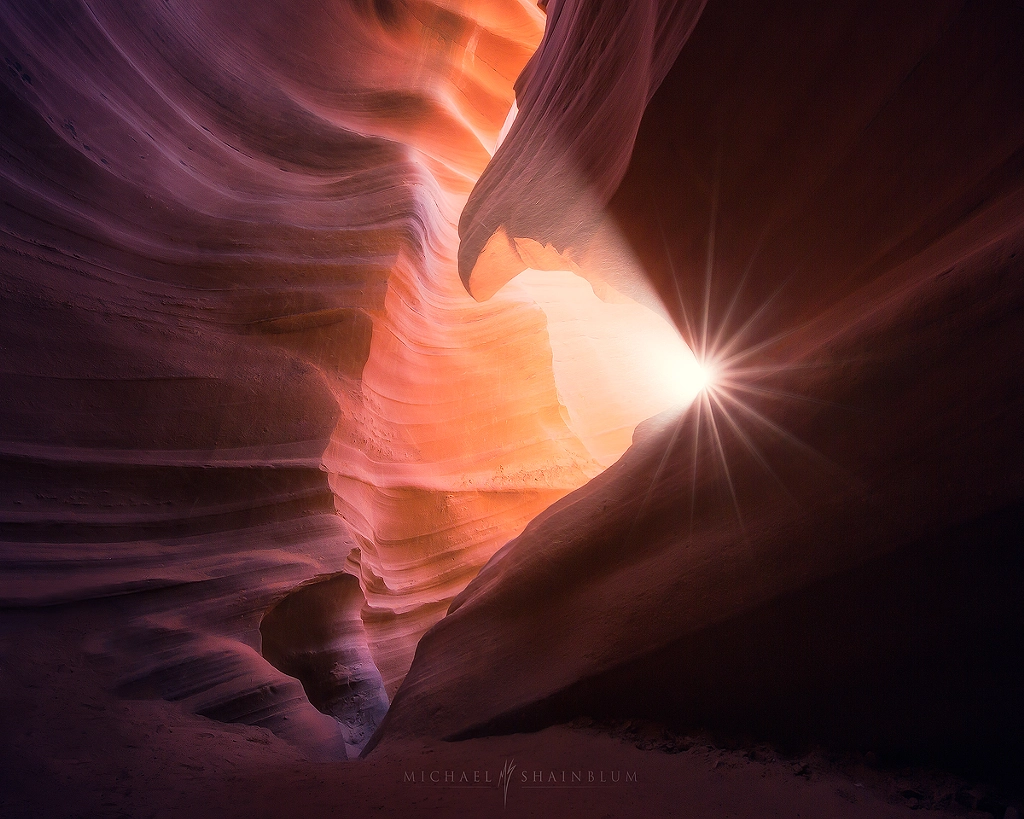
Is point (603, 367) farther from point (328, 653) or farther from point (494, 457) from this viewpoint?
point (328, 653)

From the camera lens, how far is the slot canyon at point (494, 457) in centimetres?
149

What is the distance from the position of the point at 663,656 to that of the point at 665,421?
1201 millimetres

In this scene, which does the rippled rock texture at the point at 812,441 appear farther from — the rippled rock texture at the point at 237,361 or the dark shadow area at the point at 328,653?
the rippled rock texture at the point at 237,361

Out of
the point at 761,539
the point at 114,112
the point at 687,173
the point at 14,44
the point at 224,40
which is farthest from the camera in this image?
the point at 224,40

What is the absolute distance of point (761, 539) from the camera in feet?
5.79

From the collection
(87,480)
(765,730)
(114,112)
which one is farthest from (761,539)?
(114,112)

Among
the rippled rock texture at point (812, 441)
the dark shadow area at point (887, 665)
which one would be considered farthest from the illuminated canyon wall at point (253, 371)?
the dark shadow area at point (887, 665)

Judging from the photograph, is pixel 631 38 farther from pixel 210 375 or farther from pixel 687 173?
pixel 210 375

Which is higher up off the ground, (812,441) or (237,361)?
(237,361)

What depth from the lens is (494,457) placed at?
5.62m

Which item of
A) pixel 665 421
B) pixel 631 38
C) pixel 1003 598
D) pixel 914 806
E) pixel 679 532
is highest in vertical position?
pixel 631 38
